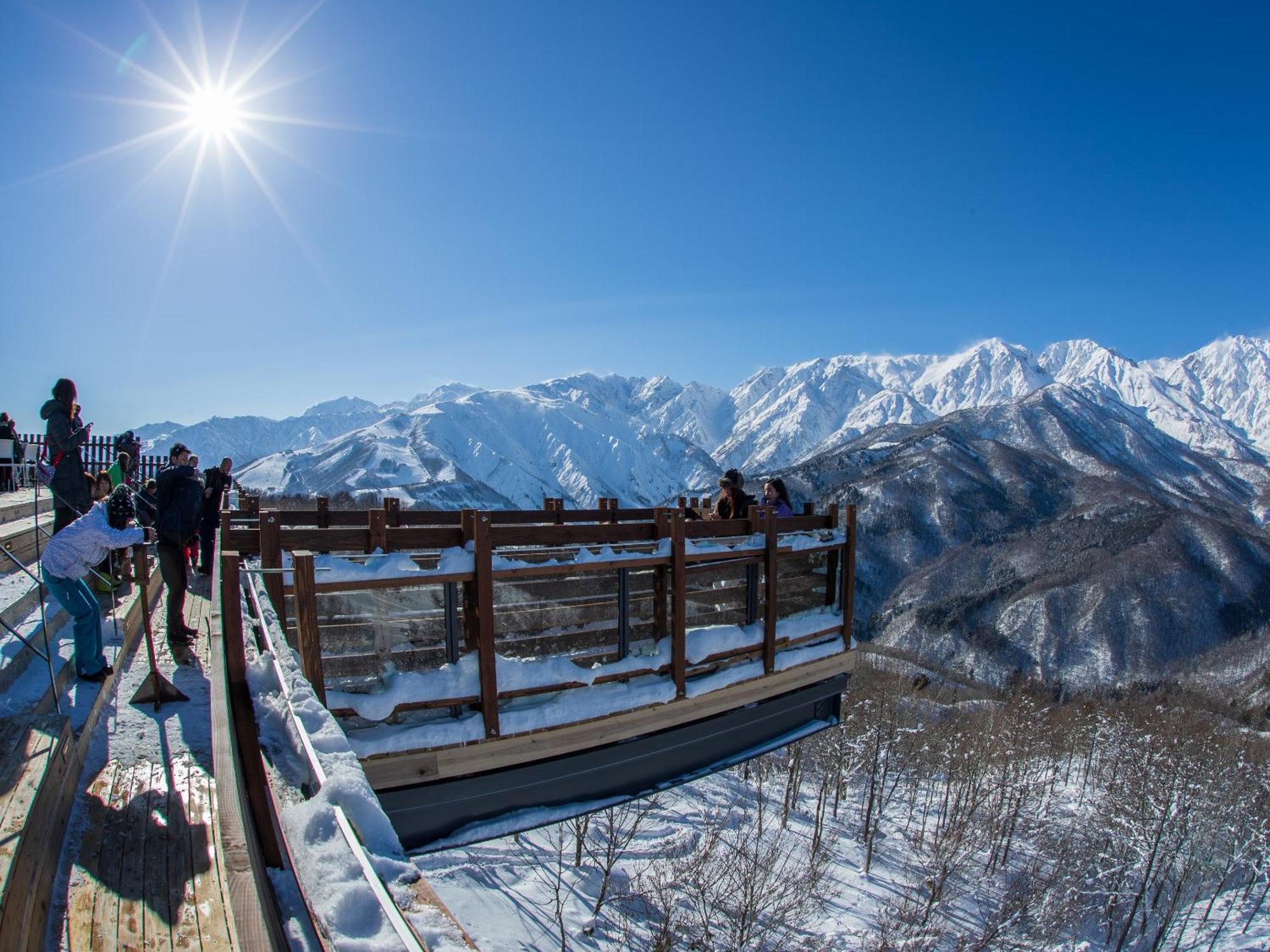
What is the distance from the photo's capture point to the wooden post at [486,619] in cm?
398

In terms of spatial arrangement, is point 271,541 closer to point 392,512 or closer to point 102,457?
point 392,512

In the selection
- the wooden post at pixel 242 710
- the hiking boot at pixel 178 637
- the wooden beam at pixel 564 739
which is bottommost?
the wooden beam at pixel 564 739

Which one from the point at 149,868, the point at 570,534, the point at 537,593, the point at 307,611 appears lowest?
the point at 149,868

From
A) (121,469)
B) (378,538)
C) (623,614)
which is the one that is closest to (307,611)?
(378,538)

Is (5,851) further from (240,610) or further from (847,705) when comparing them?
(847,705)

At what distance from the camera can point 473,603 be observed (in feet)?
13.4

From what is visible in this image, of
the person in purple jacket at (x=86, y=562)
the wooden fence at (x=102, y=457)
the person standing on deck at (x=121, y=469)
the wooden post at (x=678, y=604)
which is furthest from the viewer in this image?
the wooden fence at (x=102, y=457)

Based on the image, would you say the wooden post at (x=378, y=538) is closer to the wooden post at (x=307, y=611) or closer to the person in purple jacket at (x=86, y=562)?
the wooden post at (x=307, y=611)

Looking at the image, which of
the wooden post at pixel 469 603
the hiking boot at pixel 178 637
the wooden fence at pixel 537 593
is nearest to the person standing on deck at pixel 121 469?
the wooden fence at pixel 537 593

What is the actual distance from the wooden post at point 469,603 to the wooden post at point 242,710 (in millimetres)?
1273

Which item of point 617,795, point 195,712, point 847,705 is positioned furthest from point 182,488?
point 847,705

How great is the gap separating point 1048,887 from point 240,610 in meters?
40.5

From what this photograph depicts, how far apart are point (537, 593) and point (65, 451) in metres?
5.38

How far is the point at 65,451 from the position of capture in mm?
6516
